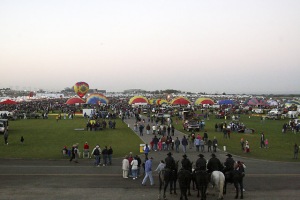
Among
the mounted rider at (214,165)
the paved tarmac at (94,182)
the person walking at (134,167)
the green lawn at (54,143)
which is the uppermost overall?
the mounted rider at (214,165)

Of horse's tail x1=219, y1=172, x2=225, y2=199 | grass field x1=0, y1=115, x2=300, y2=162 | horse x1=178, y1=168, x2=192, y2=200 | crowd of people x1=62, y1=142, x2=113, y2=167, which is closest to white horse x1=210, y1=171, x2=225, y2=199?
horse's tail x1=219, y1=172, x2=225, y2=199

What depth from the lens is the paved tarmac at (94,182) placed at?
12.0m

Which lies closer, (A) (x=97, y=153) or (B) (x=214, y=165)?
(B) (x=214, y=165)

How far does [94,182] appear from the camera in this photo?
13.8 meters

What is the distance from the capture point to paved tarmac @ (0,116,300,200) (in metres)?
12.0

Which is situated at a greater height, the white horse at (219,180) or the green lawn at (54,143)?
the white horse at (219,180)

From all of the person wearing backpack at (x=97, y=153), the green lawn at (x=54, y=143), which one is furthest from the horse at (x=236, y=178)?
the green lawn at (x=54, y=143)

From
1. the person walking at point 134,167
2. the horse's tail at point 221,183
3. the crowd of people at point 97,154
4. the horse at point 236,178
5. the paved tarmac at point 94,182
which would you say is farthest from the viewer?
the crowd of people at point 97,154

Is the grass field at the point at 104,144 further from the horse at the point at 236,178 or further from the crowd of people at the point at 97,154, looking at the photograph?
the horse at the point at 236,178

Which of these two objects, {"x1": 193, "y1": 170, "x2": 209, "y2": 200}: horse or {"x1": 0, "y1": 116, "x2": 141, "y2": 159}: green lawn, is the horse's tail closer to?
{"x1": 193, "y1": 170, "x2": 209, "y2": 200}: horse

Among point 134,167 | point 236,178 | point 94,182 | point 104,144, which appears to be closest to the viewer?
point 236,178

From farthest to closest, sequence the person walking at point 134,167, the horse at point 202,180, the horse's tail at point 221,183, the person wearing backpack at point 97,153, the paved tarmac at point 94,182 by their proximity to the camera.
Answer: the person wearing backpack at point 97,153 → the person walking at point 134,167 → the paved tarmac at point 94,182 → the horse's tail at point 221,183 → the horse at point 202,180

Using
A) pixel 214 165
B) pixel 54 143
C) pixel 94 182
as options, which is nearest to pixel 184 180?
pixel 214 165

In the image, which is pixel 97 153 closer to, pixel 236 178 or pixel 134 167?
pixel 134 167
